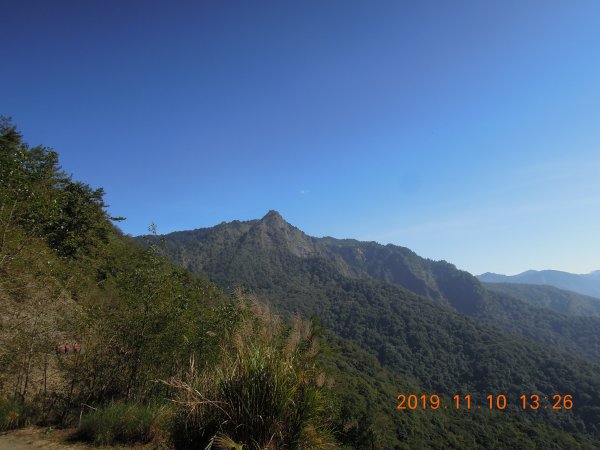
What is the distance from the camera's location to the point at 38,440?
6.62 meters

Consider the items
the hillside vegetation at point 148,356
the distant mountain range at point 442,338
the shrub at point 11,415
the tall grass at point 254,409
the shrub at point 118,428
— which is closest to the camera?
the tall grass at point 254,409

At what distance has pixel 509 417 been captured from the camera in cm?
7288

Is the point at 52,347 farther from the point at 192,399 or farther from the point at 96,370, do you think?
the point at 192,399

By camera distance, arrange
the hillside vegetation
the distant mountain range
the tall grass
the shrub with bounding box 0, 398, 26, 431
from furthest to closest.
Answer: the distant mountain range < the shrub with bounding box 0, 398, 26, 431 < the hillside vegetation < the tall grass

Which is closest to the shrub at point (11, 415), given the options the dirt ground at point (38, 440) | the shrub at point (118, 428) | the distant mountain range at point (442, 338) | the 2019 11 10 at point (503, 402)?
the dirt ground at point (38, 440)

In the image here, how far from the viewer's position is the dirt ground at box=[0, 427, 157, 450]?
20.7 feet

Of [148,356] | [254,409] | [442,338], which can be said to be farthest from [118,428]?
[442,338]

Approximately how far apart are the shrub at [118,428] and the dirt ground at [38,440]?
0.21 m

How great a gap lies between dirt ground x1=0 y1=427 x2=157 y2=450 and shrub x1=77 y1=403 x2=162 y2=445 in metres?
0.21

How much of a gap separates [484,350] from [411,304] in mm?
46117

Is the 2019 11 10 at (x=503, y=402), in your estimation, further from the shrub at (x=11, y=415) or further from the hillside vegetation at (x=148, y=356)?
the shrub at (x=11, y=415)

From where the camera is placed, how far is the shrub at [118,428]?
21.5ft

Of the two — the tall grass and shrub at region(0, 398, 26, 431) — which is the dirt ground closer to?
shrub at region(0, 398, 26, 431)

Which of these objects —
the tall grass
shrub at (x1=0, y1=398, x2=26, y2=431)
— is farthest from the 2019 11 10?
the tall grass
